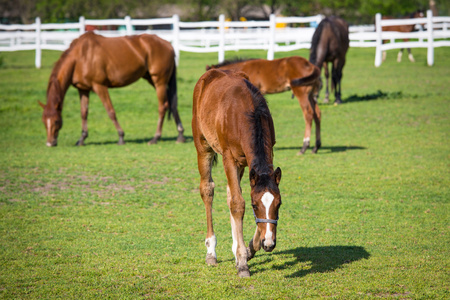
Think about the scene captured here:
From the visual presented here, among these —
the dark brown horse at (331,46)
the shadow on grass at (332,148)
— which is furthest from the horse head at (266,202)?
the dark brown horse at (331,46)

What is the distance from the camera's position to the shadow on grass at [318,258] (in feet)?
17.0

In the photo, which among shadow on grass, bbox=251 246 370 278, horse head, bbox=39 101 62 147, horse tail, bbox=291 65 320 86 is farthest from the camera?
horse head, bbox=39 101 62 147

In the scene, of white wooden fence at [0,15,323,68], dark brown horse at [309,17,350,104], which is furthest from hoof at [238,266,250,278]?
white wooden fence at [0,15,323,68]

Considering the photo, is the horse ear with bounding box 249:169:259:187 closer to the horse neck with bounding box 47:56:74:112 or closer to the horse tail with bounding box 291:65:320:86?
the horse tail with bounding box 291:65:320:86

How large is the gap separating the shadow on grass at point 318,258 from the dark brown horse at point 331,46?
11370 millimetres

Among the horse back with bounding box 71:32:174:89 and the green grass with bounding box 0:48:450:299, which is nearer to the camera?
the green grass with bounding box 0:48:450:299

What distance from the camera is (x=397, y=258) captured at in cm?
545

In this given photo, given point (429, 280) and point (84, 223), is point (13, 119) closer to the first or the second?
point (84, 223)

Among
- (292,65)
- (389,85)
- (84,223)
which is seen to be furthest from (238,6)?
(84,223)

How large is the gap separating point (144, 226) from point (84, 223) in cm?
85

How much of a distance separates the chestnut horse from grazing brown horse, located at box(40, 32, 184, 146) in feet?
24.9

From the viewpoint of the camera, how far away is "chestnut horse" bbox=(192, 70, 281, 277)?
4.42 m

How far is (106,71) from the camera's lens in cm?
1309

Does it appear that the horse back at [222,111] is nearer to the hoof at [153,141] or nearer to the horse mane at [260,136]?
the horse mane at [260,136]
